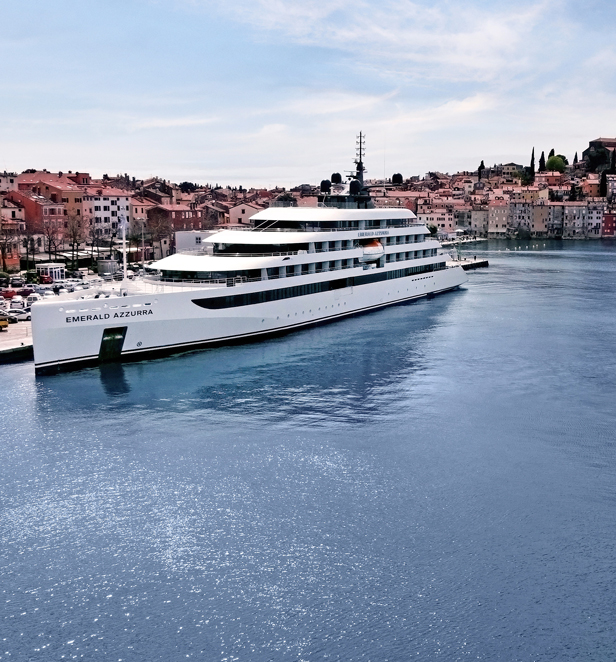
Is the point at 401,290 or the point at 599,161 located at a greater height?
the point at 599,161

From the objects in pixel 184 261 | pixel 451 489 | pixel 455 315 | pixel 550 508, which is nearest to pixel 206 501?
pixel 451 489

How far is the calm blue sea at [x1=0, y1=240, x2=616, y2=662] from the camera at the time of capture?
10.5 meters

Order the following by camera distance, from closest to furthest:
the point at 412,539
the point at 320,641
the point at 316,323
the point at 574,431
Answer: the point at 320,641 → the point at 412,539 → the point at 574,431 → the point at 316,323

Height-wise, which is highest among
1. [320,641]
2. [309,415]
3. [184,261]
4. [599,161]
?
[599,161]

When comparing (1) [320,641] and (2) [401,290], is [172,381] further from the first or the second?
(2) [401,290]

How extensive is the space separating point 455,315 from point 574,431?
64.2 feet

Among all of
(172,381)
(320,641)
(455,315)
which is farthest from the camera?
(455,315)

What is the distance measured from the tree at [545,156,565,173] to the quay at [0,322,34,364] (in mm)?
169241

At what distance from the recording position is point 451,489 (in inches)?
588

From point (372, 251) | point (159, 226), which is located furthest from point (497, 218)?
point (372, 251)

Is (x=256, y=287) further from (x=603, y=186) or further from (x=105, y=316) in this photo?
(x=603, y=186)

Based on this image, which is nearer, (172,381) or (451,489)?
(451,489)

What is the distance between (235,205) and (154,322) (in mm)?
63908

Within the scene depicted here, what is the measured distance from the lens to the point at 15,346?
2609 cm
